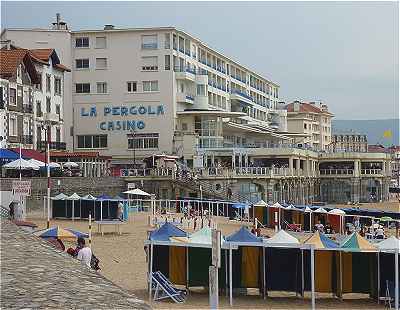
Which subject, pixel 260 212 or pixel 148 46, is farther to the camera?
pixel 148 46

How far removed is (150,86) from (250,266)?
5075 cm

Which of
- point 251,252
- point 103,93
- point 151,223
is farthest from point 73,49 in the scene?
point 251,252

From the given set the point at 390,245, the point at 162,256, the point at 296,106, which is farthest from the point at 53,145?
the point at 296,106

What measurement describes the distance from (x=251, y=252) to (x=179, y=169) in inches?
1590

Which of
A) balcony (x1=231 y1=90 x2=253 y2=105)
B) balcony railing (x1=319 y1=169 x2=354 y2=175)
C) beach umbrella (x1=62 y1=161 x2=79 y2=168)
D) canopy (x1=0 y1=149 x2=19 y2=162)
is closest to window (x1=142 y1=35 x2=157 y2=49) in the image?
beach umbrella (x1=62 y1=161 x2=79 y2=168)

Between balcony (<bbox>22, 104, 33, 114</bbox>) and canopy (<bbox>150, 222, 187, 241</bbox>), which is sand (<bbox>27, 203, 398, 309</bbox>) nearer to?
canopy (<bbox>150, 222, 187, 241</bbox>)

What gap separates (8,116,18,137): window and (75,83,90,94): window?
17263 millimetres

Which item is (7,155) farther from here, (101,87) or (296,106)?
(296,106)

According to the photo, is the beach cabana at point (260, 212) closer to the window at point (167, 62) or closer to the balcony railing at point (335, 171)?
the window at point (167, 62)

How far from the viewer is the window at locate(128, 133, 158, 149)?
6681cm

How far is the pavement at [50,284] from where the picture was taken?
844cm

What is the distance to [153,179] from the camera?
55.5 meters

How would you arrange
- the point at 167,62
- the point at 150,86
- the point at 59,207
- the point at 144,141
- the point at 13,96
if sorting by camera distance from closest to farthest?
the point at 59,207
the point at 13,96
the point at 167,62
the point at 144,141
the point at 150,86

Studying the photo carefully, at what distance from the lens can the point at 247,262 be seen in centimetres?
1761
